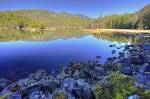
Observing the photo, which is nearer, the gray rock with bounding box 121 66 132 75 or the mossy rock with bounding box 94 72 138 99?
the mossy rock with bounding box 94 72 138 99

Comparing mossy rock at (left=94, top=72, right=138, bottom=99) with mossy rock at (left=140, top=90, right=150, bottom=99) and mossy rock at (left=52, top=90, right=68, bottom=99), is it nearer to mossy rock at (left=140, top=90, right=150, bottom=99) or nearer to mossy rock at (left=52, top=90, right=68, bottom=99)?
mossy rock at (left=140, top=90, right=150, bottom=99)

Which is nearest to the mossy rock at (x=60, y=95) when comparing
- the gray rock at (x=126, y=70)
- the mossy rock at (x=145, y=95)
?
the mossy rock at (x=145, y=95)

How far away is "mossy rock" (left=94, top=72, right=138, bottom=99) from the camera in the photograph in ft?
35.1

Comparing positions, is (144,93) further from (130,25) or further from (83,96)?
(130,25)

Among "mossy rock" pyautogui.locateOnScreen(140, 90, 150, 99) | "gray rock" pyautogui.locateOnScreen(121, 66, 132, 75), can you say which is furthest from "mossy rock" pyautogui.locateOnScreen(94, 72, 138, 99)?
"gray rock" pyautogui.locateOnScreen(121, 66, 132, 75)

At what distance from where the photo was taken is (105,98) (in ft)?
35.5

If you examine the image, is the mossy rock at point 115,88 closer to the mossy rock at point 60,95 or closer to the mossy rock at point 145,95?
the mossy rock at point 145,95

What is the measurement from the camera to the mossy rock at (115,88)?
1070cm

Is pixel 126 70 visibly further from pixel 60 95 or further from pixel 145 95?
pixel 145 95

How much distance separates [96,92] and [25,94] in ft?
20.9

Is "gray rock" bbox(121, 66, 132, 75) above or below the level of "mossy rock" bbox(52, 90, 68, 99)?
below

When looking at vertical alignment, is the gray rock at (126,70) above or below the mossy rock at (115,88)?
below

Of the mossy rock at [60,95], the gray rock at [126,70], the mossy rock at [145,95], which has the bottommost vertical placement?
the gray rock at [126,70]

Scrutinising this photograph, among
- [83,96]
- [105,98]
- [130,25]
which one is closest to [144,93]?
[105,98]
